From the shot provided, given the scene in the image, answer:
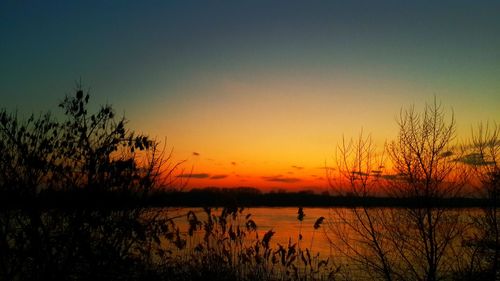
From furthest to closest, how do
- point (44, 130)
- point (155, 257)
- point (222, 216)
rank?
1. point (155, 257)
2. point (222, 216)
3. point (44, 130)

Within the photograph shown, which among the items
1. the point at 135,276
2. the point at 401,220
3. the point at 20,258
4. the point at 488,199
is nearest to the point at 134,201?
the point at 20,258

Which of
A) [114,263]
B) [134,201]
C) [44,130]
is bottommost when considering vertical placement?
[114,263]

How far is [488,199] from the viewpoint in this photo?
1284 centimetres

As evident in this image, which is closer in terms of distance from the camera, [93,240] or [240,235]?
[93,240]

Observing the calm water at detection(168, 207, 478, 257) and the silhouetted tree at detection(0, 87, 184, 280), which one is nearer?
the silhouetted tree at detection(0, 87, 184, 280)

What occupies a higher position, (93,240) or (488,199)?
(488,199)

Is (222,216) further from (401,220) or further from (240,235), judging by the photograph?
(401,220)

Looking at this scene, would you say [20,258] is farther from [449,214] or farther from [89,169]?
[449,214]

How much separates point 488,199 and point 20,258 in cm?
1237

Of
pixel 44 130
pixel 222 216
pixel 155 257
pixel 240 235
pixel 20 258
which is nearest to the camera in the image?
pixel 20 258

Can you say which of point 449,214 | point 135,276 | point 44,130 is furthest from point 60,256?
point 449,214

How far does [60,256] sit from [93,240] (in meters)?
0.66

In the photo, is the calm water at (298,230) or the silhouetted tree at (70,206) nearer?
the silhouetted tree at (70,206)

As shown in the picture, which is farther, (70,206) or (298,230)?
(298,230)
